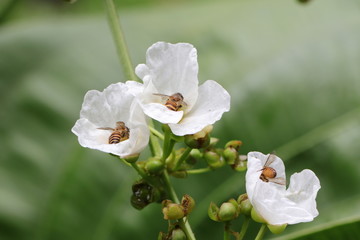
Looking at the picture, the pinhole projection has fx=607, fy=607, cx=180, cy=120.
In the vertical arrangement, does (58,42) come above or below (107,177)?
above

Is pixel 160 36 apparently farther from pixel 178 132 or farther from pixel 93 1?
pixel 178 132

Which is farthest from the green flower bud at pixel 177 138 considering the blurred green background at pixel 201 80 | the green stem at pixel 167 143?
the blurred green background at pixel 201 80

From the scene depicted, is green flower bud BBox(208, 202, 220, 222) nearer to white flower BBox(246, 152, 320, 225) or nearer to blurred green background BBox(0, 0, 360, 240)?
white flower BBox(246, 152, 320, 225)

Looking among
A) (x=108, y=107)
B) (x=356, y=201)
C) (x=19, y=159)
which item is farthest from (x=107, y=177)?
(x=108, y=107)

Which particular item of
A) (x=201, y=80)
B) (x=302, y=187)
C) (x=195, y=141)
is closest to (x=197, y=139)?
(x=195, y=141)

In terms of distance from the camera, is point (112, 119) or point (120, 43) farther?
point (120, 43)

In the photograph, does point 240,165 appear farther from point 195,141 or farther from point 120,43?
point 120,43
